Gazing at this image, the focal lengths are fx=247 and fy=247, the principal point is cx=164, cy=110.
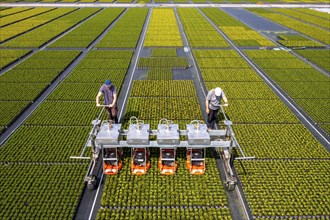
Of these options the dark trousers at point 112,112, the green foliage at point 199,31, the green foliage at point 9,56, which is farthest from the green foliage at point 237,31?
the green foliage at point 9,56

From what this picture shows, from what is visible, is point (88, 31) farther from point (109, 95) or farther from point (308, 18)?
point (308, 18)

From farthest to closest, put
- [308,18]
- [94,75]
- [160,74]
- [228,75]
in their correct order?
[308,18] → [160,74] → [228,75] → [94,75]

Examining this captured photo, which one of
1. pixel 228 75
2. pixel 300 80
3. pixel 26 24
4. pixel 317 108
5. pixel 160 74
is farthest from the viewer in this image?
pixel 26 24

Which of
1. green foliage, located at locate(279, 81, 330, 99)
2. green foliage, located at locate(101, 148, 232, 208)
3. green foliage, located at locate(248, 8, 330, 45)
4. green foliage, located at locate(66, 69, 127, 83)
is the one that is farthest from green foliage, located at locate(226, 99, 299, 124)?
green foliage, located at locate(248, 8, 330, 45)

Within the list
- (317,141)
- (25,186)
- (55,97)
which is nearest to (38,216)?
(25,186)

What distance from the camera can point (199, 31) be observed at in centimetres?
3716

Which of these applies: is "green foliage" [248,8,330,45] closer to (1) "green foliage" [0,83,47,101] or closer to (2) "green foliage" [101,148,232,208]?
(2) "green foliage" [101,148,232,208]

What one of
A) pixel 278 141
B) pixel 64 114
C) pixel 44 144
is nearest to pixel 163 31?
pixel 64 114

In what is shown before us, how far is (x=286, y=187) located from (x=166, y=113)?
8220 mm

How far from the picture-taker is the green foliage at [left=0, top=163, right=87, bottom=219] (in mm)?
9711

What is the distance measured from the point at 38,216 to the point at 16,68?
59.4ft

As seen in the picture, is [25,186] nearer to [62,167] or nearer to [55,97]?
[62,167]

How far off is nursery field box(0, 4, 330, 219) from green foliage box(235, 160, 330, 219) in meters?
0.05

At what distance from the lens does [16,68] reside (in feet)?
75.7
